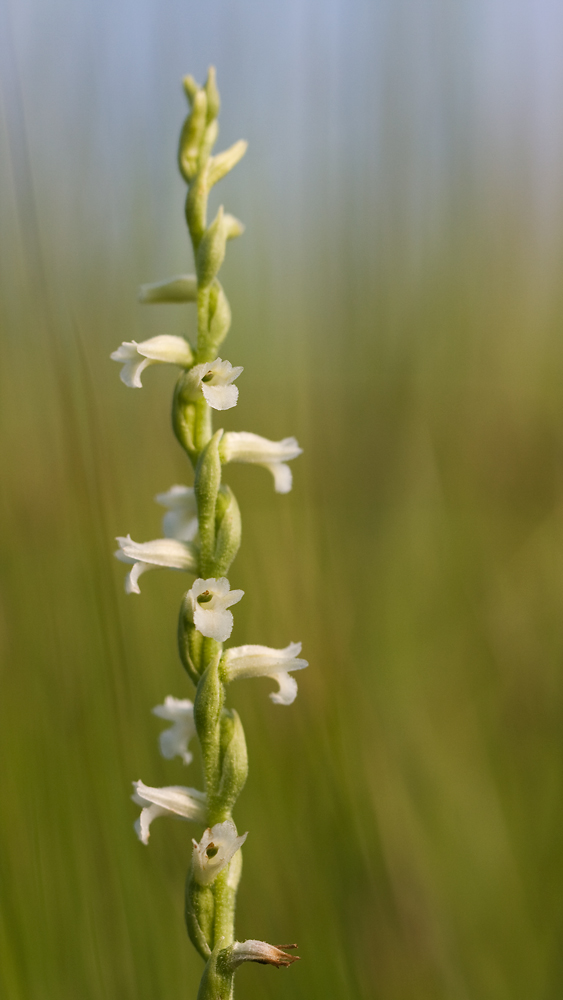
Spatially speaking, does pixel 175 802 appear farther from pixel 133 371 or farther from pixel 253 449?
pixel 133 371

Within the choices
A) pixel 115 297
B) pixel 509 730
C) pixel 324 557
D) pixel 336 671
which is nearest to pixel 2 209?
pixel 115 297

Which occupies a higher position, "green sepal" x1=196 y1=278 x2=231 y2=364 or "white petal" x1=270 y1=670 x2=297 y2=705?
"green sepal" x1=196 y1=278 x2=231 y2=364

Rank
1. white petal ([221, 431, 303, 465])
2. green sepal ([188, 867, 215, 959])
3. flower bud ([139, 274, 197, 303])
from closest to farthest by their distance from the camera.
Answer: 1. green sepal ([188, 867, 215, 959])
2. white petal ([221, 431, 303, 465])
3. flower bud ([139, 274, 197, 303])

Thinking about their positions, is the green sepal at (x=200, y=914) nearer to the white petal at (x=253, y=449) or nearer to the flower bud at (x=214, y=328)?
the white petal at (x=253, y=449)

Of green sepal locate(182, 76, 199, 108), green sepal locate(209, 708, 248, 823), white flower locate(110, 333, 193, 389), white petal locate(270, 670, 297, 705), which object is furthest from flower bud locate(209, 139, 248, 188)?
green sepal locate(209, 708, 248, 823)

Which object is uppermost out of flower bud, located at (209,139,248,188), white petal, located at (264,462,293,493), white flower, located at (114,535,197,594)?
flower bud, located at (209,139,248,188)

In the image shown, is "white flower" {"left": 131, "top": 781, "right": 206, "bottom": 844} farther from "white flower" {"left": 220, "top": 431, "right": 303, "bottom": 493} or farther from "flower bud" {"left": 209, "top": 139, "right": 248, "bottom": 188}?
"flower bud" {"left": 209, "top": 139, "right": 248, "bottom": 188}

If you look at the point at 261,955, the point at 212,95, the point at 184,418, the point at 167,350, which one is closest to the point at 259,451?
the point at 184,418

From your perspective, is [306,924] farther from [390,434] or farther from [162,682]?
[390,434]
